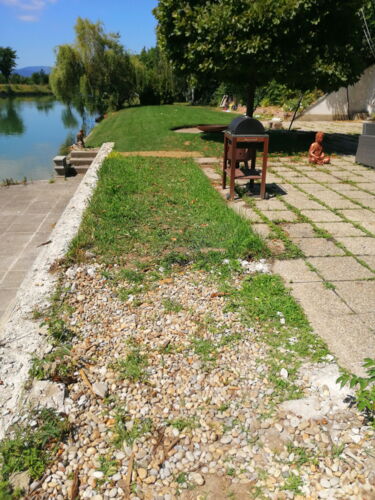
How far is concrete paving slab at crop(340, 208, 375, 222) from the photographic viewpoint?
6.01 m

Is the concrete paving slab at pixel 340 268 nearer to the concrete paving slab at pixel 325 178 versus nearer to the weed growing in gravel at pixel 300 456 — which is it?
the weed growing in gravel at pixel 300 456

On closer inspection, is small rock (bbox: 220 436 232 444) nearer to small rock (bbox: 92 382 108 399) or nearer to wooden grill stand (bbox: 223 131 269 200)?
small rock (bbox: 92 382 108 399)

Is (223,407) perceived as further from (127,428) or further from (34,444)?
(34,444)

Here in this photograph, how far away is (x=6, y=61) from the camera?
100 meters

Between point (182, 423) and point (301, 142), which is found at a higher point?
point (301, 142)

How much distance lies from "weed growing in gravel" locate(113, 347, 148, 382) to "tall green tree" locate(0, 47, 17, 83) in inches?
4415

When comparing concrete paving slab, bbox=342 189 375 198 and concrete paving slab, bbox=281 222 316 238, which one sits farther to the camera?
concrete paving slab, bbox=342 189 375 198

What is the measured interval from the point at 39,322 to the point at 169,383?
1.27 m

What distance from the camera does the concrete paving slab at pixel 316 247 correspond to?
479cm

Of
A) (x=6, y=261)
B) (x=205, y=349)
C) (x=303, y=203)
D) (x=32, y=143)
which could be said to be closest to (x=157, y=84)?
(x=32, y=143)

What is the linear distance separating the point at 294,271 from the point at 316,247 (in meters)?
0.81

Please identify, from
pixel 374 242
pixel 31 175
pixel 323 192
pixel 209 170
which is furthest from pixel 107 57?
pixel 374 242

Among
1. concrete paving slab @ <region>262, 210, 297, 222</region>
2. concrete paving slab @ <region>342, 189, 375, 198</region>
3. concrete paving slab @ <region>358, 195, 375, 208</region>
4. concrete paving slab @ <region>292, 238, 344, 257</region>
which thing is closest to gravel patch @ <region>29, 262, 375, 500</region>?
concrete paving slab @ <region>292, 238, 344, 257</region>

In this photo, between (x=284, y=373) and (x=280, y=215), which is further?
(x=280, y=215)
